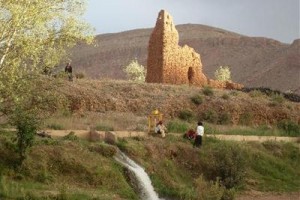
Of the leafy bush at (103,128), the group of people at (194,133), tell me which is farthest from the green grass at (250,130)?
the leafy bush at (103,128)

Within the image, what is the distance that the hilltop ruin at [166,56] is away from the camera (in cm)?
4481

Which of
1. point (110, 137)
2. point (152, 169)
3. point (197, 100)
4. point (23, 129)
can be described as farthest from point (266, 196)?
point (197, 100)

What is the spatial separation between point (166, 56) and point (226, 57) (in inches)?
3474

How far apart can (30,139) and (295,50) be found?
99.1 metres

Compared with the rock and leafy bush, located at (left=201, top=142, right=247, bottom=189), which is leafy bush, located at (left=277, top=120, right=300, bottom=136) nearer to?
leafy bush, located at (left=201, top=142, right=247, bottom=189)

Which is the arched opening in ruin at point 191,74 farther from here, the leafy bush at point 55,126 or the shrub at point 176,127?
the leafy bush at point 55,126

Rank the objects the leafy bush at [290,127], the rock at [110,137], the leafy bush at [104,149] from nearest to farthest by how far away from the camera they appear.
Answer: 1. the leafy bush at [104,149]
2. the rock at [110,137]
3. the leafy bush at [290,127]

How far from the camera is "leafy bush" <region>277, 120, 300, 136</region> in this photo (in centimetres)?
4006

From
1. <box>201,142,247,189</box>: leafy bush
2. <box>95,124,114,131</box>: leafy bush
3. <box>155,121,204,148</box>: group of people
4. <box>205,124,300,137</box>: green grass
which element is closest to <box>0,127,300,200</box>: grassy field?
<box>201,142,247,189</box>: leafy bush

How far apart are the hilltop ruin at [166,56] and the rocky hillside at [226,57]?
53.6 meters

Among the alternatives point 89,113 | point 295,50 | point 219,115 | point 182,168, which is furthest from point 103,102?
point 295,50

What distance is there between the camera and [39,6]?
20.8m

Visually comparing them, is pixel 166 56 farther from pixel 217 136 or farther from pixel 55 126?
pixel 55 126

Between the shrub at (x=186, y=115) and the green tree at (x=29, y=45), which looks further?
the shrub at (x=186, y=115)
